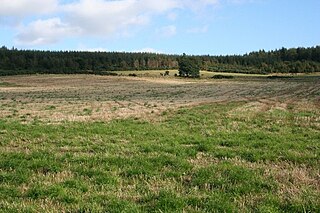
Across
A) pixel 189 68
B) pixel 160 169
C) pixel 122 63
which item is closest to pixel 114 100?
pixel 160 169

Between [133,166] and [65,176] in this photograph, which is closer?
[65,176]

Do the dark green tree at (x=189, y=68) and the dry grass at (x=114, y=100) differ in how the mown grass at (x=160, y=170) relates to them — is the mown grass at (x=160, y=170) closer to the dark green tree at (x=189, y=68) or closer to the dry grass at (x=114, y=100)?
the dry grass at (x=114, y=100)

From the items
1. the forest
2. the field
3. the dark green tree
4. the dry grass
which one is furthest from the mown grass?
the dark green tree

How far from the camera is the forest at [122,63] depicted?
144375mm

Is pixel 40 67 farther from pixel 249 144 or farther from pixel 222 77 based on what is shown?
pixel 249 144

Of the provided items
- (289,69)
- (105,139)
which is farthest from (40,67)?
(105,139)

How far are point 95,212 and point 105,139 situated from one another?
8.38 m

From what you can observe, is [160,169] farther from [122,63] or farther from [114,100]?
[122,63]

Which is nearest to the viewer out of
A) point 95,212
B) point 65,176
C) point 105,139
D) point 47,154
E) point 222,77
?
→ point 95,212

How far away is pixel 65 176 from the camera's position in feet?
31.2

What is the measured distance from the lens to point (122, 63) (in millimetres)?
163750

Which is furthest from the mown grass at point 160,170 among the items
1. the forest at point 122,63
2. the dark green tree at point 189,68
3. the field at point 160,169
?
the dark green tree at point 189,68

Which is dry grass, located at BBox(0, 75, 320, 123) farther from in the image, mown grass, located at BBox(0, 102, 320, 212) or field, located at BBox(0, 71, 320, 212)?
mown grass, located at BBox(0, 102, 320, 212)

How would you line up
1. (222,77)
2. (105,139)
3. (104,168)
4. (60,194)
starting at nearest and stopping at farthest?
(60,194), (104,168), (105,139), (222,77)
